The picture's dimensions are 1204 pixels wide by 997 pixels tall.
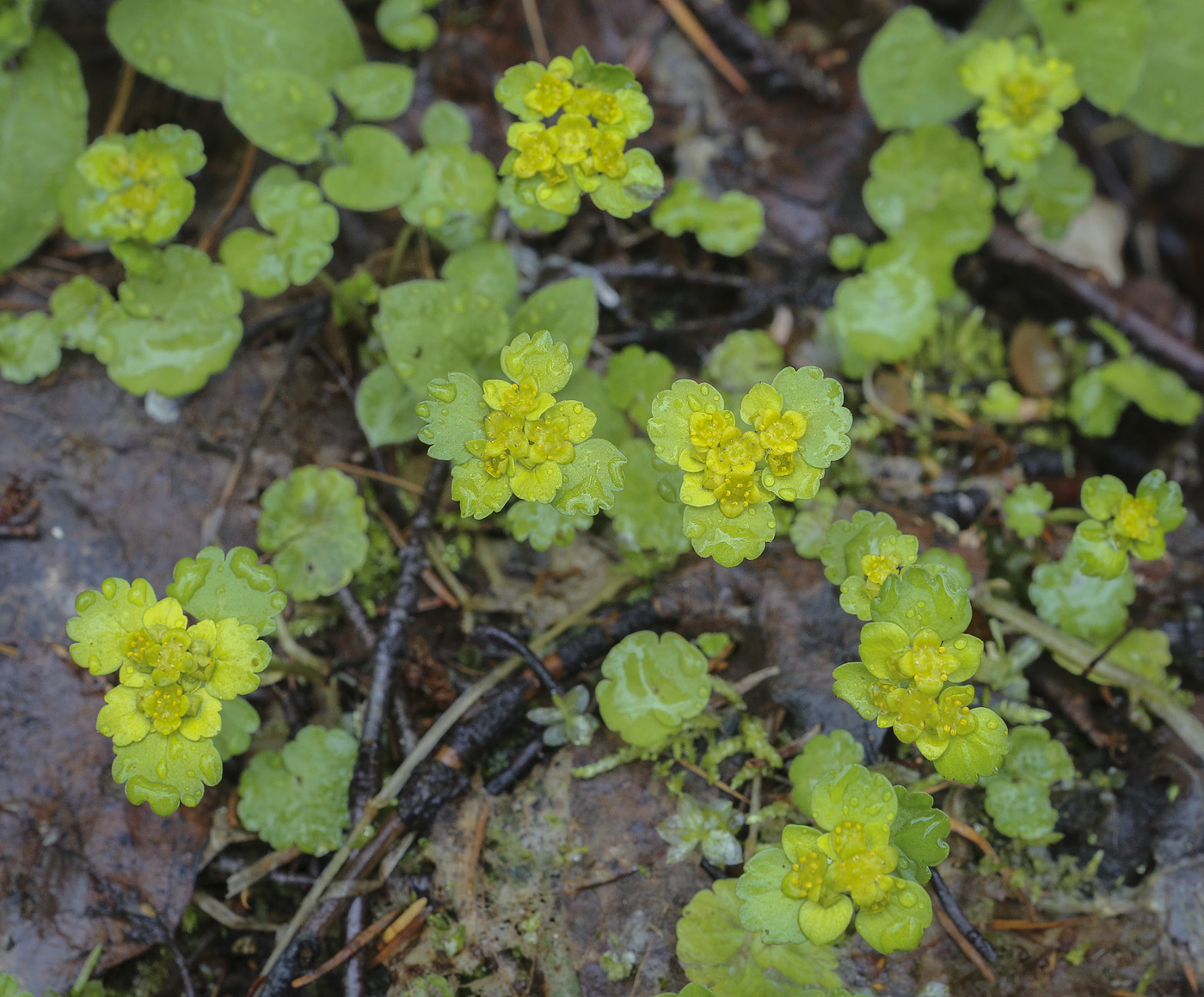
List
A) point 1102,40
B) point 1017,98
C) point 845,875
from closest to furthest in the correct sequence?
point 845,875, point 1017,98, point 1102,40

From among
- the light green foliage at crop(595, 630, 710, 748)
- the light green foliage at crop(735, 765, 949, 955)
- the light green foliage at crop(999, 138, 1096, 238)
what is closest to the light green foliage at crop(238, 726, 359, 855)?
the light green foliage at crop(595, 630, 710, 748)

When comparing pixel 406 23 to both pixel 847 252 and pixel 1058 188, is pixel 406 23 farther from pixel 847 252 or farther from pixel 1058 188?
pixel 1058 188

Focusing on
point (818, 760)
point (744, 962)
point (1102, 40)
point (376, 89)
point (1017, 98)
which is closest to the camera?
point (744, 962)

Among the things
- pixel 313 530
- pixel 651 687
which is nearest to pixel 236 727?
pixel 313 530

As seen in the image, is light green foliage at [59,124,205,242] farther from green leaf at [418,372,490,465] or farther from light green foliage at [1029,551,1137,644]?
light green foliage at [1029,551,1137,644]

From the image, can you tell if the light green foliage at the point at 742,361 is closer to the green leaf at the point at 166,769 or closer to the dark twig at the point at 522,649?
the dark twig at the point at 522,649

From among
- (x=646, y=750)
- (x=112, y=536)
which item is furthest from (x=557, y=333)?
(x=112, y=536)

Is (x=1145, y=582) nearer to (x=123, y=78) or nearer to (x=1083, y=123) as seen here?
(x=1083, y=123)

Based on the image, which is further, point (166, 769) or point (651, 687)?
point (651, 687)
